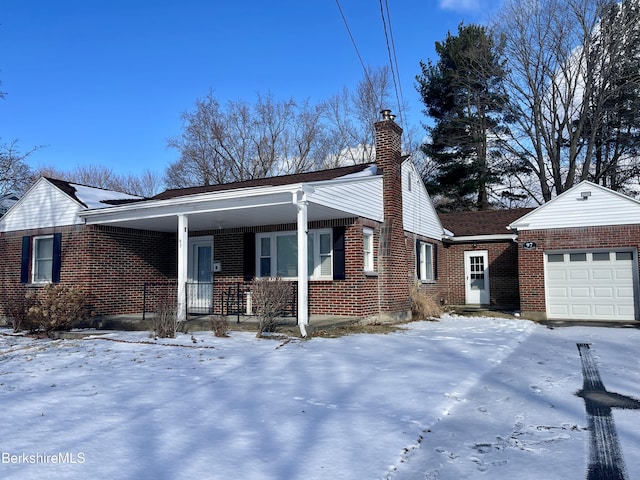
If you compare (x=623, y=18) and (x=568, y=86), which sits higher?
(x=623, y=18)

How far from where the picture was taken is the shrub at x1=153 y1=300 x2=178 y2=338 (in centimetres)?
970

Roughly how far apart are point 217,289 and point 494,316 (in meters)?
8.73

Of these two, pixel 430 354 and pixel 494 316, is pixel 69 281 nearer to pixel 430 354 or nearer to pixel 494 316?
pixel 430 354

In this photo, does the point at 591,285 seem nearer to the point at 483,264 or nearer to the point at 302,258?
the point at 483,264

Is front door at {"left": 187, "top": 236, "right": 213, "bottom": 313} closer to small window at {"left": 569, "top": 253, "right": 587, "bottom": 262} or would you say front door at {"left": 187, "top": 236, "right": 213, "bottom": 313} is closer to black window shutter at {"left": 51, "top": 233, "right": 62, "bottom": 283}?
black window shutter at {"left": 51, "top": 233, "right": 62, "bottom": 283}

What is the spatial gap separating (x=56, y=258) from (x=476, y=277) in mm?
14662

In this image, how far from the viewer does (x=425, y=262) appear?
674 inches

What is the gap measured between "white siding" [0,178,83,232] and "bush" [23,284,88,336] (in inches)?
105

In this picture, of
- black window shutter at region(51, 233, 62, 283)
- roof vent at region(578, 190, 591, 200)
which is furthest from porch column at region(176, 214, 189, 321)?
roof vent at region(578, 190, 591, 200)

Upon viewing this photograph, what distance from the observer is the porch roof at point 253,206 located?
9.95 meters

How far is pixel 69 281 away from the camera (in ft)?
42.3

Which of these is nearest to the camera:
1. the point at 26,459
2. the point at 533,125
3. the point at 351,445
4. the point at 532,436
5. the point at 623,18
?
the point at 26,459

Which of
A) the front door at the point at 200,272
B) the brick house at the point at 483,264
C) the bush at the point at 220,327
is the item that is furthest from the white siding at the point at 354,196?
the brick house at the point at 483,264

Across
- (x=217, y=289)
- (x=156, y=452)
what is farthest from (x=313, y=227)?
(x=156, y=452)
